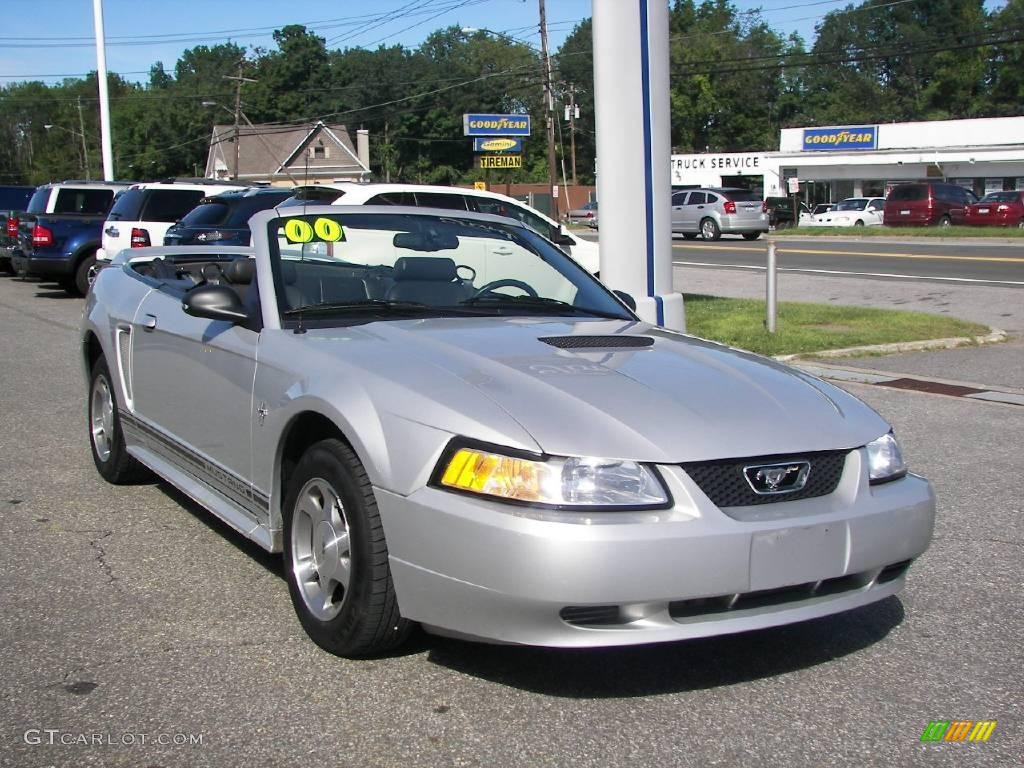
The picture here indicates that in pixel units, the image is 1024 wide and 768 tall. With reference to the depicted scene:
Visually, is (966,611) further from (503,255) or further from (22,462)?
(22,462)

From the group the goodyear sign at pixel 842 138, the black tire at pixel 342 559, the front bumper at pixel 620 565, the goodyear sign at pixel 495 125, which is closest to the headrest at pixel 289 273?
the black tire at pixel 342 559

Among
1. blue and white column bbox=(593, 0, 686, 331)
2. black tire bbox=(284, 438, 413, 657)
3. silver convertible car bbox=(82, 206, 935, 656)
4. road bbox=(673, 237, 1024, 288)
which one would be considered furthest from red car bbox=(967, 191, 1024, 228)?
black tire bbox=(284, 438, 413, 657)

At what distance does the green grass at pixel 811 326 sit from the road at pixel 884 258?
645 cm

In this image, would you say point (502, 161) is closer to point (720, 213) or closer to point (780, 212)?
point (720, 213)

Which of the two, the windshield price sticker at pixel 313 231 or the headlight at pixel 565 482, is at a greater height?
the windshield price sticker at pixel 313 231

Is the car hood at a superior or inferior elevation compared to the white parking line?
superior

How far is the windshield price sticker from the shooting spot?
486cm

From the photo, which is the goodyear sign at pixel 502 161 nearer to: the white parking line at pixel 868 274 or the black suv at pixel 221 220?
the white parking line at pixel 868 274

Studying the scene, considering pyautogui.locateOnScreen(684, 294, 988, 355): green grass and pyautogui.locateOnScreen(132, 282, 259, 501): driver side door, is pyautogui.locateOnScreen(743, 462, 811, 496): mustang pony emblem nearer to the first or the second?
pyautogui.locateOnScreen(132, 282, 259, 501): driver side door

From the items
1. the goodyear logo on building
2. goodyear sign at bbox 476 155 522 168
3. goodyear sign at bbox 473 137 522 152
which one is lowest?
the goodyear logo on building

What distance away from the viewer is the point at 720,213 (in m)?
37.6

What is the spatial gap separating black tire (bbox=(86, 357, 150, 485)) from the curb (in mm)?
6694

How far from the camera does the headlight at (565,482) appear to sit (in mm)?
3311

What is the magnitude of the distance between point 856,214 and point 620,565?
149ft
